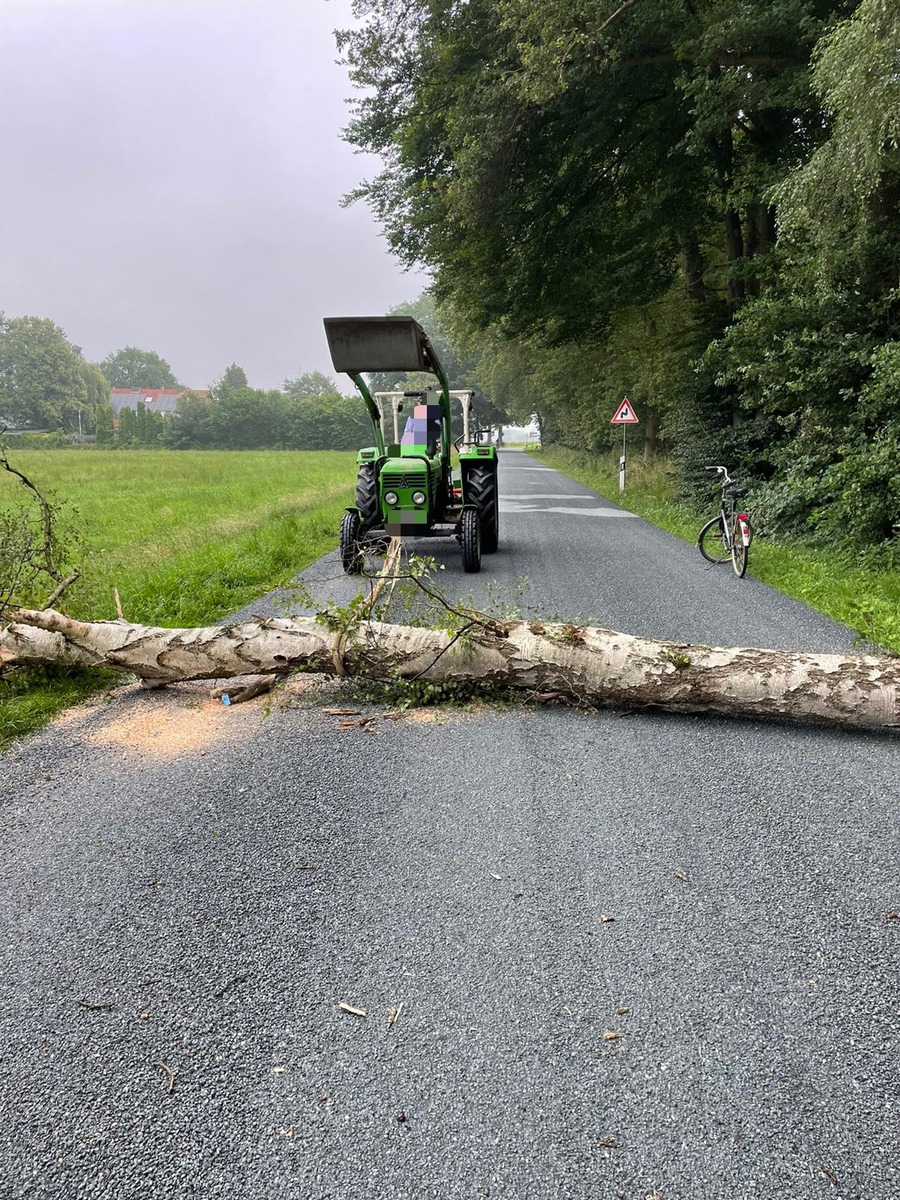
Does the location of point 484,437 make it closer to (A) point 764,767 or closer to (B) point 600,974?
(A) point 764,767

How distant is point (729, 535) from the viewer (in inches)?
357

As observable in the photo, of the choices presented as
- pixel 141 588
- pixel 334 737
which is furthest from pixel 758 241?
pixel 334 737

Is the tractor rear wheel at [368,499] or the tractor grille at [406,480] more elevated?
the tractor grille at [406,480]

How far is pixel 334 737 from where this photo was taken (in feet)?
13.5

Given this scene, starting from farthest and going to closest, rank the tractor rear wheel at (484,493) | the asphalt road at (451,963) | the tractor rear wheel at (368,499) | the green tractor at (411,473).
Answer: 1. the tractor rear wheel at (368,499)
2. the tractor rear wheel at (484,493)
3. the green tractor at (411,473)
4. the asphalt road at (451,963)

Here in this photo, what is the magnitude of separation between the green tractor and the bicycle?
2940 millimetres

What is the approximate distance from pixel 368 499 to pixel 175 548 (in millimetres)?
3109

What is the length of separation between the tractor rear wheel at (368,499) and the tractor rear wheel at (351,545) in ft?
0.59

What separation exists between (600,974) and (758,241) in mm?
15934

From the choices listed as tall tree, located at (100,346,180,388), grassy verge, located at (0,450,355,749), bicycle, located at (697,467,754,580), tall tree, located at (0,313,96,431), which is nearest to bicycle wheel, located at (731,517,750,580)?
bicycle, located at (697,467,754,580)

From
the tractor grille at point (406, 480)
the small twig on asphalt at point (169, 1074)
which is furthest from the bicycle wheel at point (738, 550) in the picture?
the small twig on asphalt at point (169, 1074)

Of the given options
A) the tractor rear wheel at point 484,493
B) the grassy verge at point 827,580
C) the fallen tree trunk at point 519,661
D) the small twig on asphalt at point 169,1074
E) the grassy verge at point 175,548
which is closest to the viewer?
the small twig on asphalt at point 169,1074

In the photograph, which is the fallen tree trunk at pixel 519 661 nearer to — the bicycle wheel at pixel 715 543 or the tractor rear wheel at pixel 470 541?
the tractor rear wheel at pixel 470 541

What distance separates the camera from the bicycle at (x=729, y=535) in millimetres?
8609
